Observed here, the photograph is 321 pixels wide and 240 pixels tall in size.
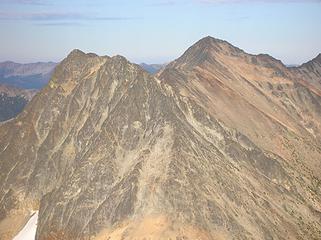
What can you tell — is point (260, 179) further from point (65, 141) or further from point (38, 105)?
point (38, 105)

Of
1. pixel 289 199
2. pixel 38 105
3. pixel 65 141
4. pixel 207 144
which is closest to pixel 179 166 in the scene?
pixel 207 144

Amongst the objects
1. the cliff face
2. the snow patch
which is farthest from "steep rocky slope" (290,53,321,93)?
the snow patch

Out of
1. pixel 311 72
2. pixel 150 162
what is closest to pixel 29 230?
pixel 150 162

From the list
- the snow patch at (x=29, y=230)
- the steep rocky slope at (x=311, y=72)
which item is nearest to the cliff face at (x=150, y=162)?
the snow patch at (x=29, y=230)

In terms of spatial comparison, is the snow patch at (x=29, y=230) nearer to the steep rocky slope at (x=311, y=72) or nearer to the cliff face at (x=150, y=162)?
the cliff face at (x=150, y=162)

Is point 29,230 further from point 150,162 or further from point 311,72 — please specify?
point 311,72

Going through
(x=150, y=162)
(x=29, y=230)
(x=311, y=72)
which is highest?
(x=311, y=72)
